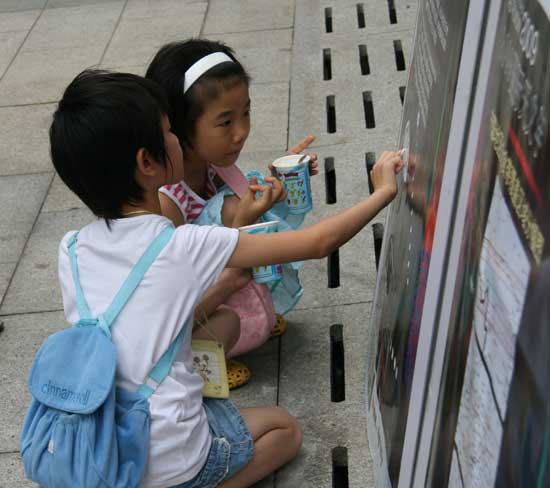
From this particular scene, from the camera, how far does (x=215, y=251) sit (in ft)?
8.02

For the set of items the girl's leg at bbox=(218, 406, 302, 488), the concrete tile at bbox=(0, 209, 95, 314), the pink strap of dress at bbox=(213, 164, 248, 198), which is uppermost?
the pink strap of dress at bbox=(213, 164, 248, 198)

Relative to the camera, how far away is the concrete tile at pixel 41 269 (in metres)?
4.02

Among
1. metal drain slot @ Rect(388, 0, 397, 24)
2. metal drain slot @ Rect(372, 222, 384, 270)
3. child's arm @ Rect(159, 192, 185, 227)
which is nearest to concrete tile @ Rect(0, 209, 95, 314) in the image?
child's arm @ Rect(159, 192, 185, 227)

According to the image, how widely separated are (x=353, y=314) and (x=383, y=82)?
216 centimetres

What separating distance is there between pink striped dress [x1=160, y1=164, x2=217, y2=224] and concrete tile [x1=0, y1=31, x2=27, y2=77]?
361 centimetres

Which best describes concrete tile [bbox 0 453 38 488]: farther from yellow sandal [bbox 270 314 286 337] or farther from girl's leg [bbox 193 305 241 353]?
yellow sandal [bbox 270 314 286 337]

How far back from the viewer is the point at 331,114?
→ 5227 millimetres

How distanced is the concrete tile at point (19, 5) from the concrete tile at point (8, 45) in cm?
56

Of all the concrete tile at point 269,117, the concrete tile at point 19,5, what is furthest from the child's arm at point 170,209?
the concrete tile at point 19,5

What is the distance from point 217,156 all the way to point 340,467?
0.95 meters

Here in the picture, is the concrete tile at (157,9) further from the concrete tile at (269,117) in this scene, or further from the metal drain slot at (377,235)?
the metal drain slot at (377,235)

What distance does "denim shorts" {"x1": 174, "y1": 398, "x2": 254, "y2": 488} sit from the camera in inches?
103

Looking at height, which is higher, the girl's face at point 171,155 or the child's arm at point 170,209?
the girl's face at point 171,155

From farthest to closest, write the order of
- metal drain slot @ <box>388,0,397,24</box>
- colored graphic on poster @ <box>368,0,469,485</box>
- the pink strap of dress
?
metal drain slot @ <box>388,0,397,24</box> → the pink strap of dress → colored graphic on poster @ <box>368,0,469,485</box>
